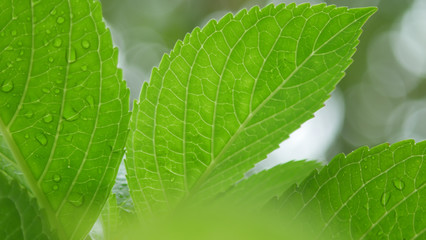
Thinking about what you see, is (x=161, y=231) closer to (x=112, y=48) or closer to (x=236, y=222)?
(x=236, y=222)

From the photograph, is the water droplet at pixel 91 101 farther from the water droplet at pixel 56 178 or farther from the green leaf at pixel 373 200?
the green leaf at pixel 373 200

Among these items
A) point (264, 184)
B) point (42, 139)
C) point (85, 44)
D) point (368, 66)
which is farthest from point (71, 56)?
point (368, 66)

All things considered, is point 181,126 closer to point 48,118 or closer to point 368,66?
point 48,118

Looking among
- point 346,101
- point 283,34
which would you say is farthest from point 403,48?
point 283,34

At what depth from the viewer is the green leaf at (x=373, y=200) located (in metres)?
0.69

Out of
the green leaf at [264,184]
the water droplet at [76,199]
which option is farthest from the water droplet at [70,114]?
the green leaf at [264,184]

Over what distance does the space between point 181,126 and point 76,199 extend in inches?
8.1

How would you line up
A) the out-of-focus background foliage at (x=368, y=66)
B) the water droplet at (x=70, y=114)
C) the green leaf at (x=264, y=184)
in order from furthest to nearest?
the out-of-focus background foliage at (x=368, y=66), the green leaf at (x=264, y=184), the water droplet at (x=70, y=114)

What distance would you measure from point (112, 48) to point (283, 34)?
0.92 feet

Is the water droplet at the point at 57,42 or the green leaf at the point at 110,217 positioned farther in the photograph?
the green leaf at the point at 110,217

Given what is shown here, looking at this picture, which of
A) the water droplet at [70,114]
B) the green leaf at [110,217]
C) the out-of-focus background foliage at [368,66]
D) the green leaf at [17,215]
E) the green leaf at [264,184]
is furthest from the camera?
the out-of-focus background foliage at [368,66]

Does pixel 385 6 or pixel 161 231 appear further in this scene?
pixel 385 6

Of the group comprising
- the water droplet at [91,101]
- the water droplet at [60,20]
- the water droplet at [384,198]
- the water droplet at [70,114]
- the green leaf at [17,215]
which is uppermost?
the water droplet at [60,20]

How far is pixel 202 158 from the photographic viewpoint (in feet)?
2.59
